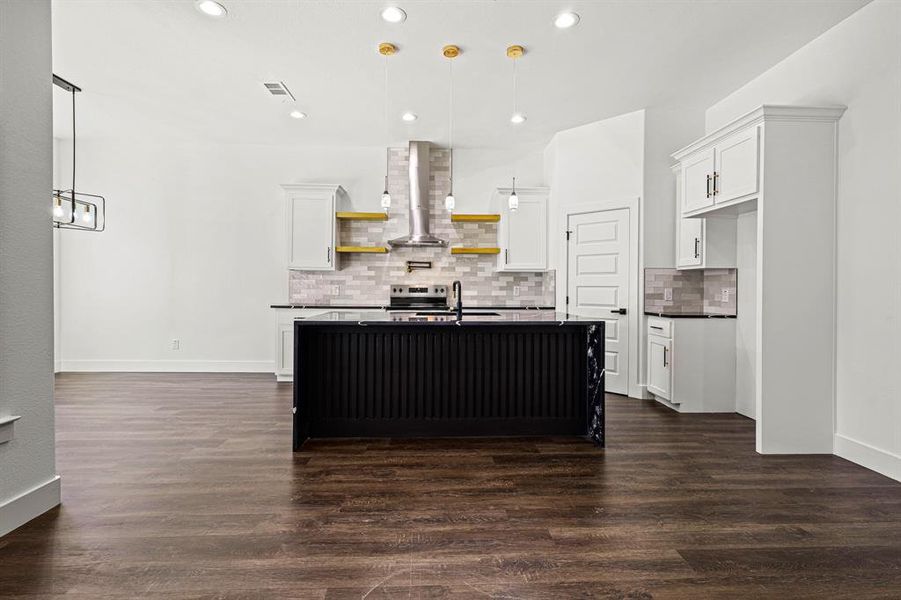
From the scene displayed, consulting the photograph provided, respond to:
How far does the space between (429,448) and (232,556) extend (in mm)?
1553

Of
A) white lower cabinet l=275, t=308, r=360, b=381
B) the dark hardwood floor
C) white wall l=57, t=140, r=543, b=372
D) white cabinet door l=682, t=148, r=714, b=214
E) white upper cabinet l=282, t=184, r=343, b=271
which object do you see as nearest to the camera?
the dark hardwood floor

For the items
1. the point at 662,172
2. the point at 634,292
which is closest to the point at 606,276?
the point at 634,292

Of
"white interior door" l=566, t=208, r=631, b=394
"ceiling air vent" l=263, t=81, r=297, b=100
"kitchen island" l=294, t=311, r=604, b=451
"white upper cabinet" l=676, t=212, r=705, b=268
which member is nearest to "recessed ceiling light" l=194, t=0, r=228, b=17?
"ceiling air vent" l=263, t=81, r=297, b=100

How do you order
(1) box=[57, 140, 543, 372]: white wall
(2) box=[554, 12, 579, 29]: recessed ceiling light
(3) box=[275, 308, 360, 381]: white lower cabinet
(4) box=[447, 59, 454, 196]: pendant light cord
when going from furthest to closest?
1. (1) box=[57, 140, 543, 372]: white wall
2. (3) box=[275, 308, 360, 381]: white lower cabinet
3. (4) box=[447, 59, 454, 196]: pendant light cord
4. (2) box=[554, 12, 579, 29]: recessed ceiling light

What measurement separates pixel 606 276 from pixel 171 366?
220 inches

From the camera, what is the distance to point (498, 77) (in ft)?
13.9

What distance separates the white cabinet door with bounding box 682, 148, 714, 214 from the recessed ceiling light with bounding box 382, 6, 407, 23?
2.56 metres

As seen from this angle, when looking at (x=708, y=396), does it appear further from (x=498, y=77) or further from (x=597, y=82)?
(x=498, y=77)

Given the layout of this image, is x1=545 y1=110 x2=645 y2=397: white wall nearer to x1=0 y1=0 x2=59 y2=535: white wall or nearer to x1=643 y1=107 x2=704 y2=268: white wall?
x1=643 y1=107 x2=704 y2=268: white wall

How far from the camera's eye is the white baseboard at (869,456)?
2.79m

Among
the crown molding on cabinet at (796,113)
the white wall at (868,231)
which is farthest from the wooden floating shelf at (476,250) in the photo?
the white wall at (868,231)

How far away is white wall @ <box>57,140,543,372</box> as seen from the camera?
6254mm

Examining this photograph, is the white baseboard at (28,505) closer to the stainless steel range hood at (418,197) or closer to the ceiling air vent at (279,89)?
the ceiling air vent at (279,89)

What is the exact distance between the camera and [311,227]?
5.95 metres
